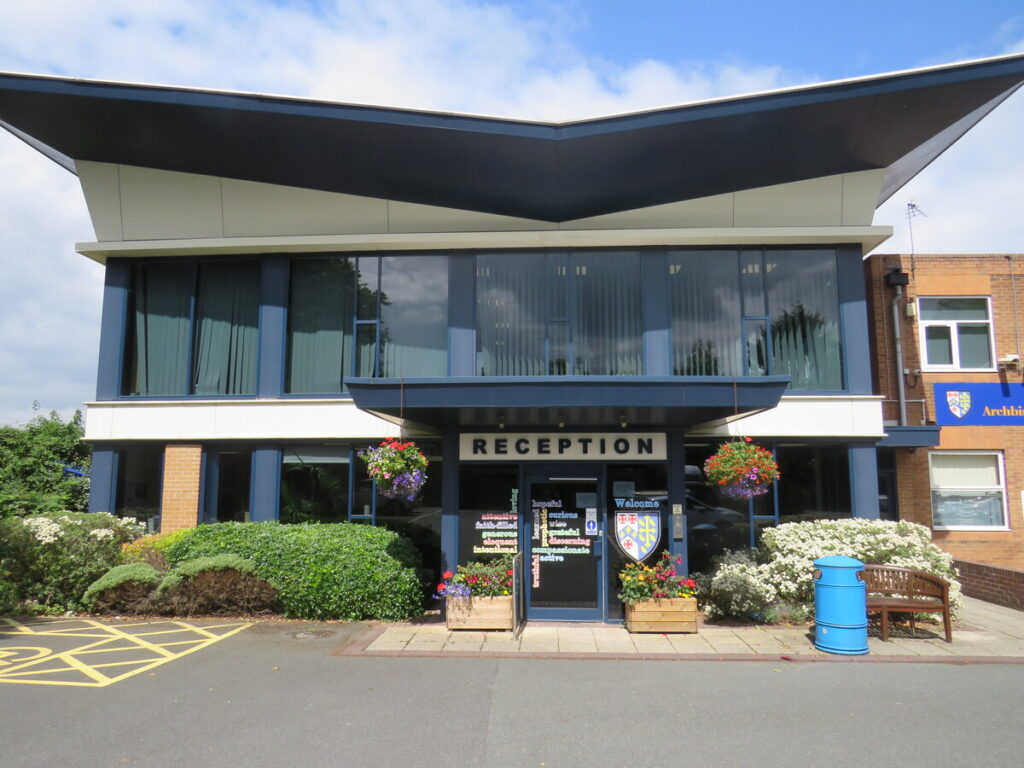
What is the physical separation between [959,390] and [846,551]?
5.91 metres

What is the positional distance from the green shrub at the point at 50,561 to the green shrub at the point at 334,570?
1426mm

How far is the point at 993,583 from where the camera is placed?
460 inches

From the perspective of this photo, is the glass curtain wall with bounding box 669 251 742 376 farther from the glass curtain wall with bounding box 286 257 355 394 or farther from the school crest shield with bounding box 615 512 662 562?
the glass curtain wall with bounding box 286 257 355 394

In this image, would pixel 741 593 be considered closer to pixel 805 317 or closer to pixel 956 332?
pixel 805 317

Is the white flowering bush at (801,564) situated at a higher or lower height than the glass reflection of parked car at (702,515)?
lower

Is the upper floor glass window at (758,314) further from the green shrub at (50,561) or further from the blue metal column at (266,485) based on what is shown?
the green shrub at (50,561)

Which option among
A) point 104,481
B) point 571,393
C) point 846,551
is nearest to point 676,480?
point 846,551

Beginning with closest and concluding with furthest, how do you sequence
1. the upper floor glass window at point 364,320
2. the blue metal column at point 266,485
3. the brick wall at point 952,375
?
the blue metal column at point 266,485, the upper floor glass window at point 364,320, the brick wall at point 952,375

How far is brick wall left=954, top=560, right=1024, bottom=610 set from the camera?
11133 mm

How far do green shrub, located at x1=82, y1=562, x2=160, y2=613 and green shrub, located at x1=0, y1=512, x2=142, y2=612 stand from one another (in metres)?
0.42

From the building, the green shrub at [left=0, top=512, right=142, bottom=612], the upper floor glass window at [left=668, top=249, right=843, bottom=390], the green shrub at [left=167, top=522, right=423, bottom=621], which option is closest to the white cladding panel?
the building

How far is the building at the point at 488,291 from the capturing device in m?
10.8

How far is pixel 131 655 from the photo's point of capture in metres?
8.42

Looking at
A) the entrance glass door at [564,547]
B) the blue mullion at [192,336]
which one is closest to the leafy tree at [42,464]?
the blue mullion at [192,336]
